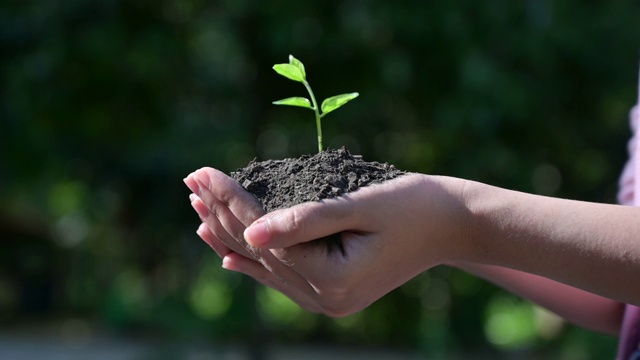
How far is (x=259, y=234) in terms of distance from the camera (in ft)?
3.66

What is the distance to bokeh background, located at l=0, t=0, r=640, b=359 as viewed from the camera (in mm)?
3889

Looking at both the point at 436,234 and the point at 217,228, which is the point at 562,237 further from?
the point at 217,228

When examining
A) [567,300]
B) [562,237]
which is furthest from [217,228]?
[567,300]

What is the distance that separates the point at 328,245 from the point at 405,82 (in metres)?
2.97

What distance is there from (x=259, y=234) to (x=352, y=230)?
0.17m

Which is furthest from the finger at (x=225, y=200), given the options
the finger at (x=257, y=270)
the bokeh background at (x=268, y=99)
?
the bokeh background at (x=268, y=99)

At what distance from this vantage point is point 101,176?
463cm

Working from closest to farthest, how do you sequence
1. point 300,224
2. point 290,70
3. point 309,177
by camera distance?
point 300,224 < point 309,177 < point 290,70

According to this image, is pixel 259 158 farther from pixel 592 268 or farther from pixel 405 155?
pixel 592 268

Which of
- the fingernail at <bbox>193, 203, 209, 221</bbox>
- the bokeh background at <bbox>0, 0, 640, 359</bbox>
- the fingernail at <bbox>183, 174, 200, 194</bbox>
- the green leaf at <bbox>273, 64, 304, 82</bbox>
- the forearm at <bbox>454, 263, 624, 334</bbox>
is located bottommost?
the forearm at <bbox>454, 263, 624, 334</bbox>

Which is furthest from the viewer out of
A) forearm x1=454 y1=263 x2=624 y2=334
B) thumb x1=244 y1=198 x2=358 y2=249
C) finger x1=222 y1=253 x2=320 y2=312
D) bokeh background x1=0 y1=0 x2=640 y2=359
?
bokeh background x1=0 y1=0 x2=640 y2=359

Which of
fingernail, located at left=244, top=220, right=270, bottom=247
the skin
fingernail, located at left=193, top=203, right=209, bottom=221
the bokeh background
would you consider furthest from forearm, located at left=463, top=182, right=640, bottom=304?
the bokeh background

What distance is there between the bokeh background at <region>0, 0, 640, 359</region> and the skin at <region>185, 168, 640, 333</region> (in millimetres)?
2582

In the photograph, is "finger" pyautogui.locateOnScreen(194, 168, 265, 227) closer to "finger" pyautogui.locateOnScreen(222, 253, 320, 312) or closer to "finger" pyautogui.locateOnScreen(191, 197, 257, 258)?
"finger" pyautogui.locateOnScreen(191, 197, 257, 258)
